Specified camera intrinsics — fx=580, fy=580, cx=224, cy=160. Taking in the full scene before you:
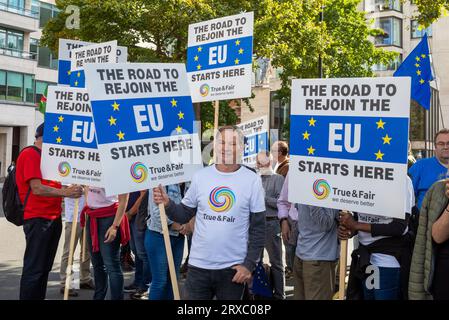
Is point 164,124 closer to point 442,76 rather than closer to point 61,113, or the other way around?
point 61,113

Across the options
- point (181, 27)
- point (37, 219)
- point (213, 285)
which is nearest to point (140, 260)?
point (37, 219)

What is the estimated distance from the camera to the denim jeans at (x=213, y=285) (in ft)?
13.9

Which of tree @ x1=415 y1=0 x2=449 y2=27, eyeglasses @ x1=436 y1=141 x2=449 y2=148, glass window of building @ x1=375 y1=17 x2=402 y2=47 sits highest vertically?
glass window of building @ x1=375 y1=17 x2=402 y2=47

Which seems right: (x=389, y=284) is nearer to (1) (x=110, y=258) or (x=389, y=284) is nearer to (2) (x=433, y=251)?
(2) (x=433, y=251)

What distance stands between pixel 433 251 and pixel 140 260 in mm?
4658

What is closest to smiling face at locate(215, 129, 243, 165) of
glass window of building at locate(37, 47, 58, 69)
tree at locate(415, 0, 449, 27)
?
tree at locate(415, 0, 449, 27)

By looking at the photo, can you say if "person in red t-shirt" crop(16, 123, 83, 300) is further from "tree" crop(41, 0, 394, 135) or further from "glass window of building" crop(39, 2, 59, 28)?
"glass window of building" crop(39, 2, 59, 28)

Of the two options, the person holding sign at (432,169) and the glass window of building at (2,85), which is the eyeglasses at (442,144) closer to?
the person holding sign at (432,169)

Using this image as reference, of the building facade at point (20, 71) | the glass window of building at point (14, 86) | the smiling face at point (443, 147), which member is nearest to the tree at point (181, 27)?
the smiling face at point (443, 147)

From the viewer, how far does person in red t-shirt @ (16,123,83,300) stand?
5.71 meters

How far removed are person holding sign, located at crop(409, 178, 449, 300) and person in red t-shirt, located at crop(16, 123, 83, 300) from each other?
3.38m

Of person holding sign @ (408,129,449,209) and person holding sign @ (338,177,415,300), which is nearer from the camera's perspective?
person holding sign @ (338,177,415,300)
